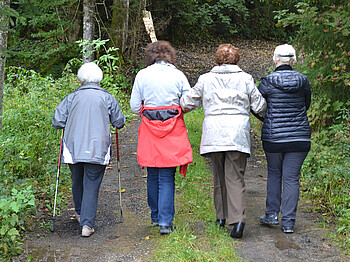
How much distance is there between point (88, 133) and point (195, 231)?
1.67 meters

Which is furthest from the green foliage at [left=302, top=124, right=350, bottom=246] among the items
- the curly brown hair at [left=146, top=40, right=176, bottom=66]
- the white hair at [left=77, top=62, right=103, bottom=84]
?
the white hair at [left=77, top=62, right=103, bottom=84]

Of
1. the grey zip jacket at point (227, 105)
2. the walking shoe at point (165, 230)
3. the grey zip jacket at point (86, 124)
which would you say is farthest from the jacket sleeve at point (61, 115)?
the walking shoe at point (165, 230)

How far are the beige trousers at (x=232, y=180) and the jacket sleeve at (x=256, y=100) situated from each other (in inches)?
21.1

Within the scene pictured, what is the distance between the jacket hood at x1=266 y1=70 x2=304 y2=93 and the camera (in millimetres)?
5258

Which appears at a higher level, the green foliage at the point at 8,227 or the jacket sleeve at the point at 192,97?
the jacket sleeve at the point at 192,97

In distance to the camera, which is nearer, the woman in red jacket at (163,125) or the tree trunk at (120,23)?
the woman in red jacket at (163,125)

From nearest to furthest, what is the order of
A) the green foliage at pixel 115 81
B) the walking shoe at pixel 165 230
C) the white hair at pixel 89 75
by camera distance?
the walking shoe at pixel 165 230
the white hair at pixel 89 75
the green foliage at pixel 115 81

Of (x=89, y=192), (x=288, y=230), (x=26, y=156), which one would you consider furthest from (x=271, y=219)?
(x=26, y=156)

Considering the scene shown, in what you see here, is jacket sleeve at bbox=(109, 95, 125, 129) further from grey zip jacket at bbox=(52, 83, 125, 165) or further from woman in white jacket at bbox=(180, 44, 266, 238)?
woman in white jacket at bbox=(180, 44, 266, 238)

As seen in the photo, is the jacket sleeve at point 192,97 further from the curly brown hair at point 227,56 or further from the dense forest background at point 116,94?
the dense forest background at point 116,94

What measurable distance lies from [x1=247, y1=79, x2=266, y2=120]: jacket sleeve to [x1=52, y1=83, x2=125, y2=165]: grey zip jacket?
1.61 metres

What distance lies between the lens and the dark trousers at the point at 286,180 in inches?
211

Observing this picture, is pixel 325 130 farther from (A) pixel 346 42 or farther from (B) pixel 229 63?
(B) pixel 229 63

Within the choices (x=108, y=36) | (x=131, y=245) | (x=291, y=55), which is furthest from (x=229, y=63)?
(x=108, y=36)
